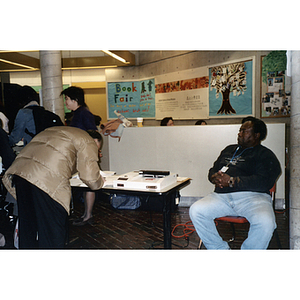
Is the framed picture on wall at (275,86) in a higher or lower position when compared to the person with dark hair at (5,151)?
higher

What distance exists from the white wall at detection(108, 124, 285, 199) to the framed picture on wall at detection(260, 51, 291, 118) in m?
1.57

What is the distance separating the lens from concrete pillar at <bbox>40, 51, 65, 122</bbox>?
19.2 feet

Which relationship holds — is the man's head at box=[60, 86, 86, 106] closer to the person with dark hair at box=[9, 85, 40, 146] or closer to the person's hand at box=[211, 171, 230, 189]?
the person with dark hair at box=[9, 85, 40, 146]

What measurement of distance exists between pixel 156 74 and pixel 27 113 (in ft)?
17.4

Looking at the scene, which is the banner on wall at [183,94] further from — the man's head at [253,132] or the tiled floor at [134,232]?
the man's head at [253,132]

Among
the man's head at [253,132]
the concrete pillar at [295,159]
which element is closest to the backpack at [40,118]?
the man's head at [253,132]

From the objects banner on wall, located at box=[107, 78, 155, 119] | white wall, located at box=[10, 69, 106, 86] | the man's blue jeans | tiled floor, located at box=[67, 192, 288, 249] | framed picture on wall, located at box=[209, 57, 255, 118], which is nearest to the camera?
the man's blue jeans

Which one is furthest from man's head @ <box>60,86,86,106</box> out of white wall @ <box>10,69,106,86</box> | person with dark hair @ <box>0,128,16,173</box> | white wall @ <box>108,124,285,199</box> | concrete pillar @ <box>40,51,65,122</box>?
white wall @ <box>10,69,106,86</box>

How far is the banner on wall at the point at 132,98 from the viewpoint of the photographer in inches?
319

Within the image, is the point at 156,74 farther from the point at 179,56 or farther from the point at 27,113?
the point at 27,113

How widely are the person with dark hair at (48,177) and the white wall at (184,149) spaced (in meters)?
2.69

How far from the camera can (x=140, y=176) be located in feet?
8.91

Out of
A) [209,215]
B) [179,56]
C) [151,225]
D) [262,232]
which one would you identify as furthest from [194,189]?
[179,56]
